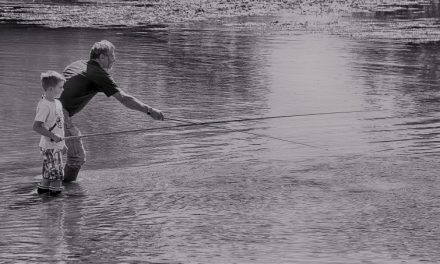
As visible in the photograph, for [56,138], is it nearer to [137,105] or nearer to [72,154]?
[72,154]

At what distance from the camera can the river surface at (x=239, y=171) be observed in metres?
7.20

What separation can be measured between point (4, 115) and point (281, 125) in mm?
3412

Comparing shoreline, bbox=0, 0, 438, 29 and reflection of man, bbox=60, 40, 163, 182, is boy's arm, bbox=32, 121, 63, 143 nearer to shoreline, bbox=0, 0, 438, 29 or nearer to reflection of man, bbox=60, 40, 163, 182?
reflection of man, bbox=60, 40, 163, 182

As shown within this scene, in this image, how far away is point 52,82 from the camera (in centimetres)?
869

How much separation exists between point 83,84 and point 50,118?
1.91 feet

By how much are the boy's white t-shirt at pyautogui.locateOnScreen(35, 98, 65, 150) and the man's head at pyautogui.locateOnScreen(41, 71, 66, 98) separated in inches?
4.2

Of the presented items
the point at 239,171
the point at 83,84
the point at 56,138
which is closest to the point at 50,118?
the point at 56,138

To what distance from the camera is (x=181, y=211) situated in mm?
8172

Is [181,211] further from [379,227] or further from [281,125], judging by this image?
[281,125]

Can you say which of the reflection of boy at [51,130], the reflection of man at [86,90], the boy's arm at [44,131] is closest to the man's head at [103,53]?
the reflection of man at [86,90]

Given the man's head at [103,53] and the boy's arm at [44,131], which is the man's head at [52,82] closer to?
the boy's arm at [44,131]

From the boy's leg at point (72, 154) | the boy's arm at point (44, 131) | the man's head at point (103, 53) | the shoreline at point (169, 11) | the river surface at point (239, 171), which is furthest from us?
the shoreline at point (169, 11)

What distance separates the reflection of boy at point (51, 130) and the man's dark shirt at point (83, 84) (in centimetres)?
38

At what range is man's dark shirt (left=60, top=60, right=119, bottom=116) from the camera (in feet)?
29.6
